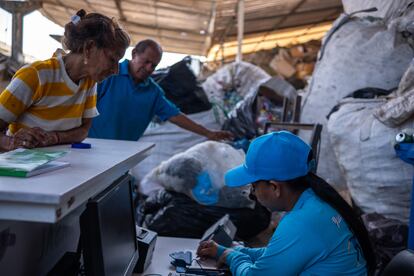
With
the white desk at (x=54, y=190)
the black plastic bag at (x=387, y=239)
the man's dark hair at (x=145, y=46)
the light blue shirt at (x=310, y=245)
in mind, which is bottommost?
the black plastic bag at (x=387, y=239)

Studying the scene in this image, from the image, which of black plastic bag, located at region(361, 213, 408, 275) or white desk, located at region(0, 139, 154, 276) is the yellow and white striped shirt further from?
black plastic bag, located at region(361, 213, 408, 275)

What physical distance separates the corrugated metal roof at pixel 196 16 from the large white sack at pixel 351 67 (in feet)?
5.19

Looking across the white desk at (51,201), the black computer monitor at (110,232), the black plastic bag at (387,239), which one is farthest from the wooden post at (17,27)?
the black plastic bag at (387,239)

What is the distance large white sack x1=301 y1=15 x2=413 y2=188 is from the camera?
3268 mm

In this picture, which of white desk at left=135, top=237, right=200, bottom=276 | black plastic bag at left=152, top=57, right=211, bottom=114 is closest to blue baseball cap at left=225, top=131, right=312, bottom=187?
white desk at left=135, top=237, right=200, bottom=276

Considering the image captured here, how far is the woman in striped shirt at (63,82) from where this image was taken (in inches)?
54.1

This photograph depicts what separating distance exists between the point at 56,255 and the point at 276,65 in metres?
8.85

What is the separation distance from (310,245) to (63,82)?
0.91 metres

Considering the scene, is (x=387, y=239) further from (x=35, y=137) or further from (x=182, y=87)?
(x=182, y=87)

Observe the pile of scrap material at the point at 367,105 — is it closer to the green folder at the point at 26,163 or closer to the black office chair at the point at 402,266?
the black office chair at the point at 402,266

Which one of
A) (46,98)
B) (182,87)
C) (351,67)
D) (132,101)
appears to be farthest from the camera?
(182,87)

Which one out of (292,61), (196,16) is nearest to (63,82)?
(196,16)

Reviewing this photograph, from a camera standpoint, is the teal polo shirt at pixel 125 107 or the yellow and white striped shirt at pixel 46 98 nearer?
the yellow and white striped shirt at pixel 46 98

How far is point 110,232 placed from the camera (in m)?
1.12
